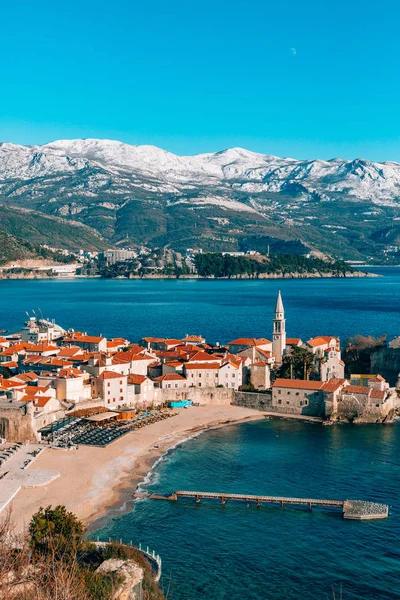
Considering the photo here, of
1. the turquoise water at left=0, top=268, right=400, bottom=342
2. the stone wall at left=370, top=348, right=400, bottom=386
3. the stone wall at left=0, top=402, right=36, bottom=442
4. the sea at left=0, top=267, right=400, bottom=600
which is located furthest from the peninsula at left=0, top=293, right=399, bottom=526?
the turquoise water at left=0, top=268, right=400, bottom=342

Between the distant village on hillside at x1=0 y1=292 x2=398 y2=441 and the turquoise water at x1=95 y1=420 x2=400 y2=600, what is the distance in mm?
6008

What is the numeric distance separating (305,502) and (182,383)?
20695mm

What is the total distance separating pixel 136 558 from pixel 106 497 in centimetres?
770

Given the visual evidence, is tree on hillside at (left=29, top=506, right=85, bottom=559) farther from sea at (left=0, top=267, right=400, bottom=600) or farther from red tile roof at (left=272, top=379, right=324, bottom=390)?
red tile roof at (left=272, top=379, right=324, bottom=390)

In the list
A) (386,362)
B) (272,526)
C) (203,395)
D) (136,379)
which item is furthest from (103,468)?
(386,362)

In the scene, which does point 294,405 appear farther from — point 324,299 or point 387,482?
point 324,299

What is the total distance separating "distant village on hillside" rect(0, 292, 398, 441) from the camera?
42781 millimetres

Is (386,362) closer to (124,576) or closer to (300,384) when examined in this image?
(300,384)

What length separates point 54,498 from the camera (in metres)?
29.5

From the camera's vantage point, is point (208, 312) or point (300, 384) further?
point (208, 312)

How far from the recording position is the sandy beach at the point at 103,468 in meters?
29.0

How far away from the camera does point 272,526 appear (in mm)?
27578

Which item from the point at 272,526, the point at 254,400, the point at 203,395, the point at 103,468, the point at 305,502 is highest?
the point at 203,395

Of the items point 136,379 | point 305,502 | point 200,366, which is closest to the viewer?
point 305,502
